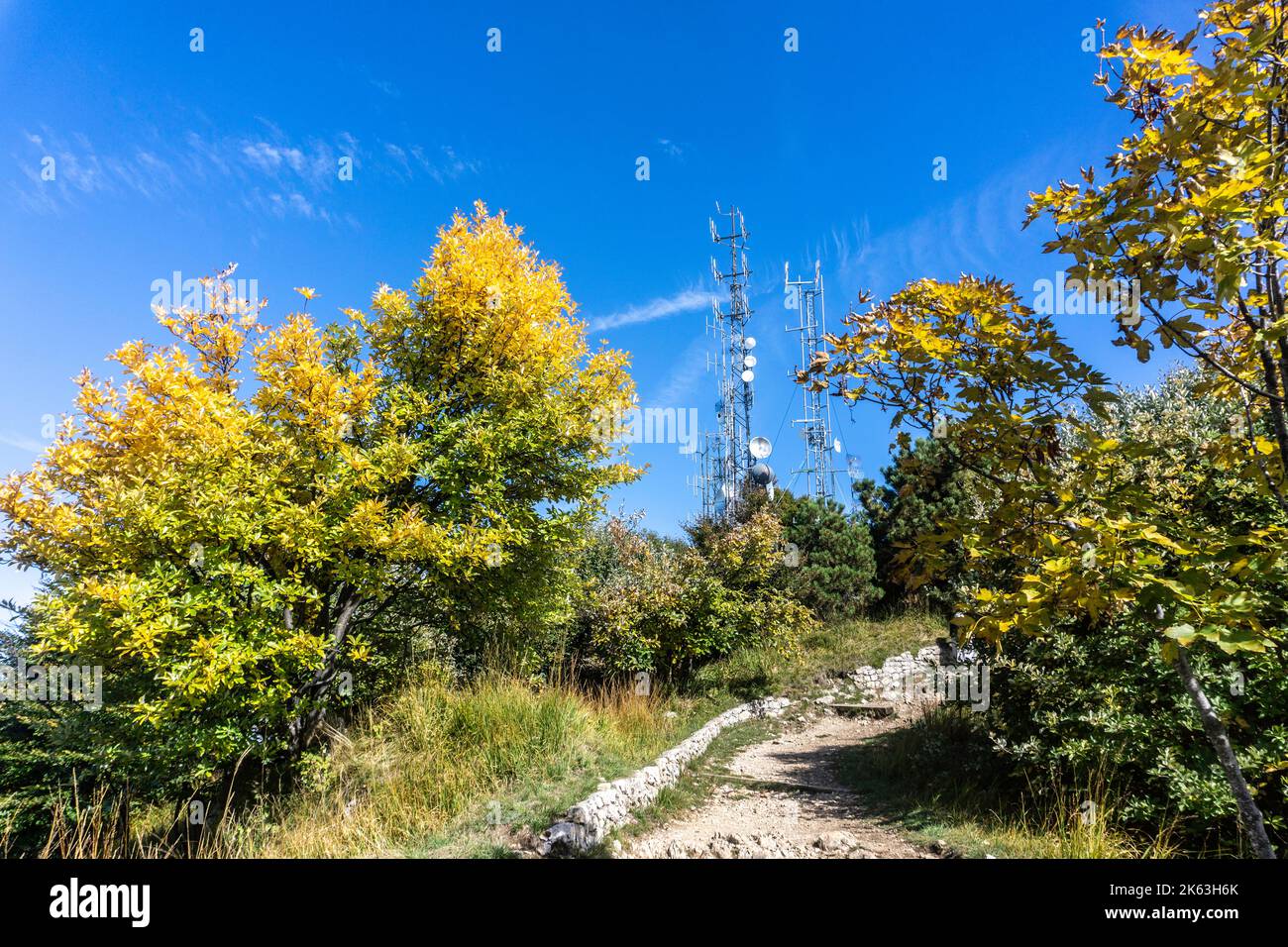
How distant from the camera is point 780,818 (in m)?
5.86

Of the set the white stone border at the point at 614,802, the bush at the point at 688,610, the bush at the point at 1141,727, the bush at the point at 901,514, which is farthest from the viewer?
the bush at the point at 901,514

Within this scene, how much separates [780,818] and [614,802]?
1.83 meters

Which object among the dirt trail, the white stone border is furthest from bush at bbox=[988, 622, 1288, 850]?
the white stone border

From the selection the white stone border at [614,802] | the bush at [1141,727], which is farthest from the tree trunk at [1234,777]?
the white stone border at [614,802]

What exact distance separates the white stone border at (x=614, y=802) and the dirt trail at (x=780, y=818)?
267 mm

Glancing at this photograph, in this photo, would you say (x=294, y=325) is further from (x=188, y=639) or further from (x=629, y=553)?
(x=629, y=553)

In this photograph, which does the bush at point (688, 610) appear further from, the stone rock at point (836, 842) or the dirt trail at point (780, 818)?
the stone rock at point (836, 842)

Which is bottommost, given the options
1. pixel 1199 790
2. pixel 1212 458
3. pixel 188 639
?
pixel 1199 790

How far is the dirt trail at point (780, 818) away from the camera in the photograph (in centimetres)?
468

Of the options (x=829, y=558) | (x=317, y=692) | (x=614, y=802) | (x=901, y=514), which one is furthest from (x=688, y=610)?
(x=901, y=514)

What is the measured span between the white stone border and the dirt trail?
0.27 meters

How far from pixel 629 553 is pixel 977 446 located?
1330 cm
